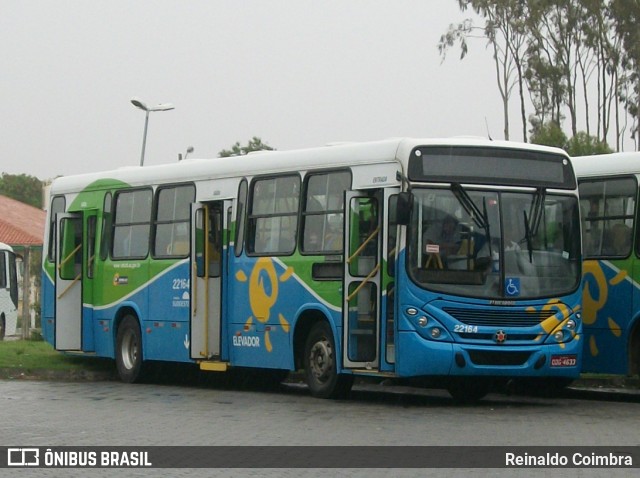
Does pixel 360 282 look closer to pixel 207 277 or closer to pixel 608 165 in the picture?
pixel 608 165

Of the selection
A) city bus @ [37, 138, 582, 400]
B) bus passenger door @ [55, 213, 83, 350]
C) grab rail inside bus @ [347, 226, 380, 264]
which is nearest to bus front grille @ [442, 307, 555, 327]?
city bus @ [37, 138, 582, 400]

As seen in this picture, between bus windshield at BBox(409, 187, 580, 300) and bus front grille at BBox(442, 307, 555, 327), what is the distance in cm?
17

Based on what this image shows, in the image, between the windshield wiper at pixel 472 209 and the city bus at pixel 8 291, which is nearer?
the windshield wiper at pixel 472 209

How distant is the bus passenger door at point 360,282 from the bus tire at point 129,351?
5739 mm

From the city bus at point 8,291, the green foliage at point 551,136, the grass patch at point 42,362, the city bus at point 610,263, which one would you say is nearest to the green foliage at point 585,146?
the green foliage at point 551,136

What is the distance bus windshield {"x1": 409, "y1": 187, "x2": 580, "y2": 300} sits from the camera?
1734 centimetres

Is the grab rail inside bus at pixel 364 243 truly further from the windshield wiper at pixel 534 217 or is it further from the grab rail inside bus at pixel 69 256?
the grab rail inside bus at pixel 69 256

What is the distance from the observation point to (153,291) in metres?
22.6

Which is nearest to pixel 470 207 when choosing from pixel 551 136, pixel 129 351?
pixel 129 351

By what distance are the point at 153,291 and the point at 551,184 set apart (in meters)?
6.99

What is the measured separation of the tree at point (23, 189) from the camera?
12356 centimetres

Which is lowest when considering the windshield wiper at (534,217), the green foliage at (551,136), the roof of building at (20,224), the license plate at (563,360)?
the license plate at (563,360)

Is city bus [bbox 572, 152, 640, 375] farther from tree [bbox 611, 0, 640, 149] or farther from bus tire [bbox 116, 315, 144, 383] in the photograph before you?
tree [bbox 611, 0, 640, 149]

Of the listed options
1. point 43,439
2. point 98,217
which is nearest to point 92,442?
point 43,439
